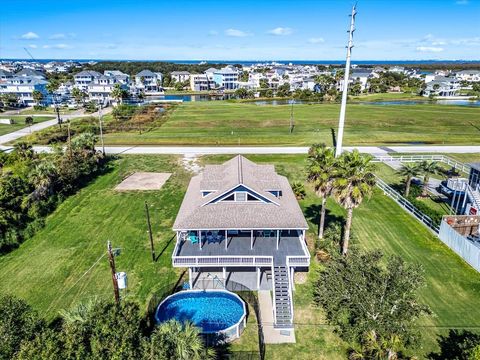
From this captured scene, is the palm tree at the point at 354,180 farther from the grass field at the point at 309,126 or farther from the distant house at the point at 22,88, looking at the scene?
the distant house at the point at 22,88

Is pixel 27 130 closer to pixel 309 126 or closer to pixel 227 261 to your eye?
pixel 309 126

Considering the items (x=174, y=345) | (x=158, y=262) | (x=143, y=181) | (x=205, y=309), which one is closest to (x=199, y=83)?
(x=143, y=181)

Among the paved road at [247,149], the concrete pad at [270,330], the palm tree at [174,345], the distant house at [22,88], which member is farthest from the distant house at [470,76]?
the palm tree at [174,345]

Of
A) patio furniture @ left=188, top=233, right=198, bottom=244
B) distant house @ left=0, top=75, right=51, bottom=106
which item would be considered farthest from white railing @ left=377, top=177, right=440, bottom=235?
distant house @ left=0, top=75, right=51, bottom=106

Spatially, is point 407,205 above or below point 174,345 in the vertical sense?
below

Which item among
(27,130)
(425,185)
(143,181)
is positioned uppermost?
(27,130)

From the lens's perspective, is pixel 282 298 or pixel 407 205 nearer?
pixel 282 298

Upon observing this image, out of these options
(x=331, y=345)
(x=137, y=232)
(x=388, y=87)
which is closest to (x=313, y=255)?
(x=331, y=345)
